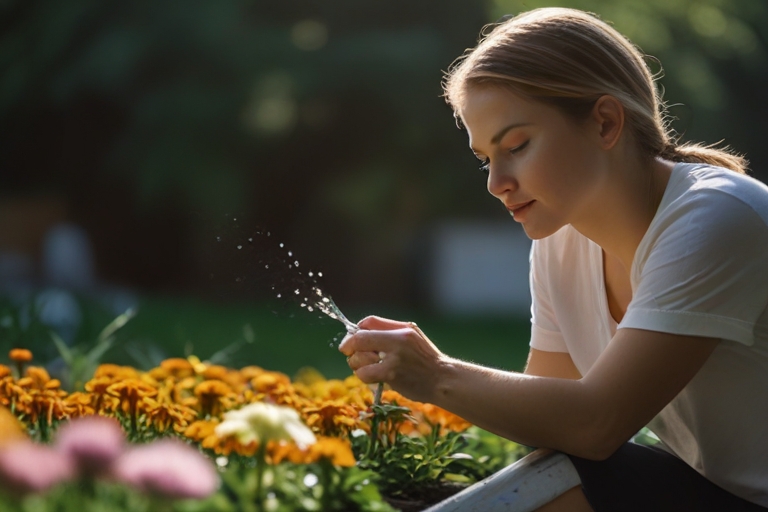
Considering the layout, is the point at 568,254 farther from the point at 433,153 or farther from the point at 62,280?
the point at 62,280

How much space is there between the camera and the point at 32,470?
35.9 inches

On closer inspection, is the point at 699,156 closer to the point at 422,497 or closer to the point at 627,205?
the point at 627,205

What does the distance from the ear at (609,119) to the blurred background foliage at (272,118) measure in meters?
8.11

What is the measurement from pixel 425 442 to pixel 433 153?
8.84 m

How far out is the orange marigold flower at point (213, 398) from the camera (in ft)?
6.23

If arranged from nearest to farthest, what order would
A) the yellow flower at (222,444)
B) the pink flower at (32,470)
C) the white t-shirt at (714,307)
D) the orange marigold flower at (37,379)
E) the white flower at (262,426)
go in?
the pink flower at (32,470), the white flower at (262,426), the yellow flower at (222,444), the white t-shirt at (714,307), the orange marigold flower at (37,379)

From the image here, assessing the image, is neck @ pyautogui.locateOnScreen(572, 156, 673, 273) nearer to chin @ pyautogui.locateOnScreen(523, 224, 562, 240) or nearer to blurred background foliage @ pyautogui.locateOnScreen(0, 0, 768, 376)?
chin @ pyautogui.locateOnScreen(523, 224, 562, 240)

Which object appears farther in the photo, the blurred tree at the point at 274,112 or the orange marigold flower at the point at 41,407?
the blurred tree at the point at 274,112

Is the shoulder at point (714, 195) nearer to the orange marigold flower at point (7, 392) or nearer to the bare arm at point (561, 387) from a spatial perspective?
the bare arm at point (561, 387)

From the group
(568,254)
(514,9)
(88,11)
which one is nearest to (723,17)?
(514,9)

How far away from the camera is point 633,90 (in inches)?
69.6

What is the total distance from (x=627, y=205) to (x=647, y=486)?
0.54 m

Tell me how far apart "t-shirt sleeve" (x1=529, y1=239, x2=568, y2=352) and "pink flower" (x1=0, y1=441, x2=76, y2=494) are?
1.34 metres

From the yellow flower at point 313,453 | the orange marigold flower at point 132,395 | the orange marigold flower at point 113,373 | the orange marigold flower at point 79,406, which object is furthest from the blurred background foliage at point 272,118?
the yellow flower at point 313,453
